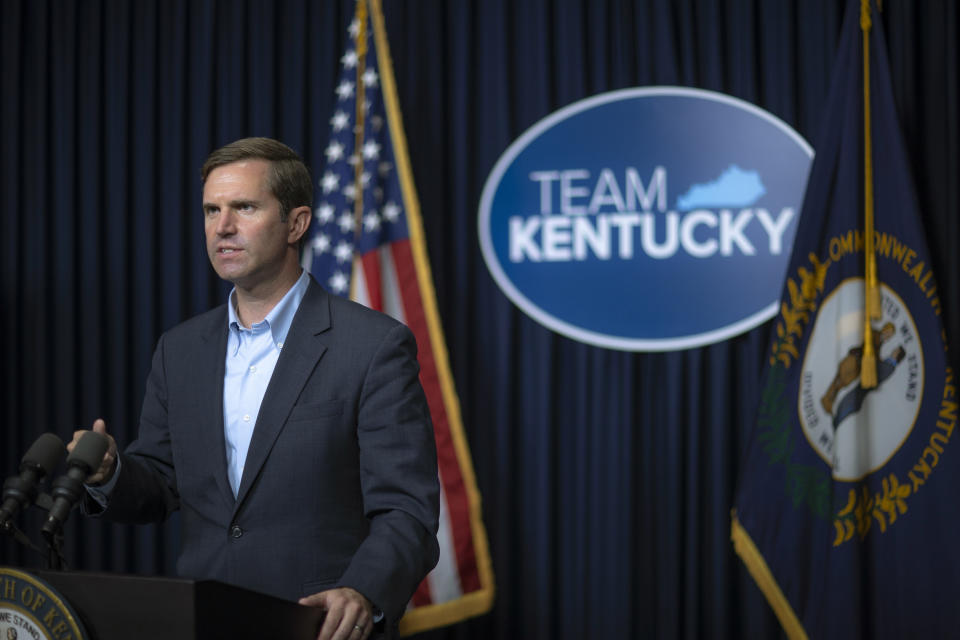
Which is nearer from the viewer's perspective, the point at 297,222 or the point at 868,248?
the point at 297,222

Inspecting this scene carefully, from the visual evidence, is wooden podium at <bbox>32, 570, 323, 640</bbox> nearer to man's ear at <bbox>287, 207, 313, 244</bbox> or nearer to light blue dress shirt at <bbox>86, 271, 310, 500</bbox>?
light blue dress shirt at <bbox>86, 271, 310, 500</bbox>

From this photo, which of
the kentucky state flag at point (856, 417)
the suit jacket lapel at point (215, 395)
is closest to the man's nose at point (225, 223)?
the suit jacket lapel at point (215, 395)

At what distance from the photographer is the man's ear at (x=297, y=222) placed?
5.91 feet

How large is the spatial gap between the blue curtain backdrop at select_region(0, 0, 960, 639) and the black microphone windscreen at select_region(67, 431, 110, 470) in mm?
2098

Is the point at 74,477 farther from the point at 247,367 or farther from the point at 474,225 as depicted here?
the point at 474,225

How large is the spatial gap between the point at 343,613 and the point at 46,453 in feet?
1.65

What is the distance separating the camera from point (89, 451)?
142cm

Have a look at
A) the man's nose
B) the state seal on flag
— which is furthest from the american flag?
the man's nose

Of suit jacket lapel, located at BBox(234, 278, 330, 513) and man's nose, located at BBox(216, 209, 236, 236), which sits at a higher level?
man's nose, located at BBox(216, 209, 236, 236)

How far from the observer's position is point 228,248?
173 centimetres

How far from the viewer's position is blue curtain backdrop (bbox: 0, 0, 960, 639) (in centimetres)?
335

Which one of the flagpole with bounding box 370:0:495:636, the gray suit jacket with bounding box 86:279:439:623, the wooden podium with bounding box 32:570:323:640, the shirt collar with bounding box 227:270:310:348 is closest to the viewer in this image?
the wooden podium with bounding box 32:570:323:640

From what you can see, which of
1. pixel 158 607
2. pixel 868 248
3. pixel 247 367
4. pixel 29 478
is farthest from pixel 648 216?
pixel 158 607

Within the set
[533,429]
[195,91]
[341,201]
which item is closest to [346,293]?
[341,201]
